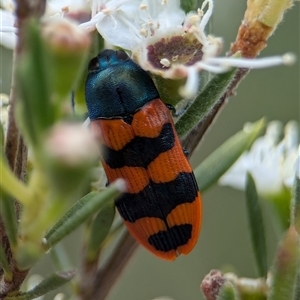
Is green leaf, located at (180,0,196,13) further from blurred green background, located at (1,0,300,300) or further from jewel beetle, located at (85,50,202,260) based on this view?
blurred green background, located at (1,0,300,300)

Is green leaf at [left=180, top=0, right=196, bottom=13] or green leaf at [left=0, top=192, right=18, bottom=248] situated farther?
green leaf at [left=180, top=0, right=196, bottom=13]

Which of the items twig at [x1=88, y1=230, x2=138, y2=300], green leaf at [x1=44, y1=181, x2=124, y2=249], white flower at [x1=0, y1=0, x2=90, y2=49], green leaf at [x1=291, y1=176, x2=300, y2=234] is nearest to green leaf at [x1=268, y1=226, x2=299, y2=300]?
green leaf at [x1=291, y1=176, x2=300, y2=234]

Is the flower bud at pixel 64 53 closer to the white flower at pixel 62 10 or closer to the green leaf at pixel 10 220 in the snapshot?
the green leaf at pixel 10 220

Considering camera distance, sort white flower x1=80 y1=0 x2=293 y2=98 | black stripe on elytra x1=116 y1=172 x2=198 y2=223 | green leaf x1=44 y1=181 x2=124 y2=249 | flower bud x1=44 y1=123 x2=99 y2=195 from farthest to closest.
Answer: black stripe on elytra x1=116 y1=172 x2=198 y2=223 < white flower x1=80 y1=0 x2=293 y2=98 < green leaf x1=44 y1=181 x2=124 y2=249 < flower bud x1=44 y1=123 x2=99 y2=195

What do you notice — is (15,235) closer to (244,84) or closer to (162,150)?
(162,150)

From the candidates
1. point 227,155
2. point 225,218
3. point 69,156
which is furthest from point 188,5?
point 225,218

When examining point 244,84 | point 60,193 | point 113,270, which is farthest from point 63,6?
point 244,84

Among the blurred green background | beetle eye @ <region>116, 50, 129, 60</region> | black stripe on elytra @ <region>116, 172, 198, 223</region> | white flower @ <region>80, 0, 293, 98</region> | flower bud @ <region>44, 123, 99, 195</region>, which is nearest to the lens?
flower bud @ <region>44, 123, 99, 195</region>
